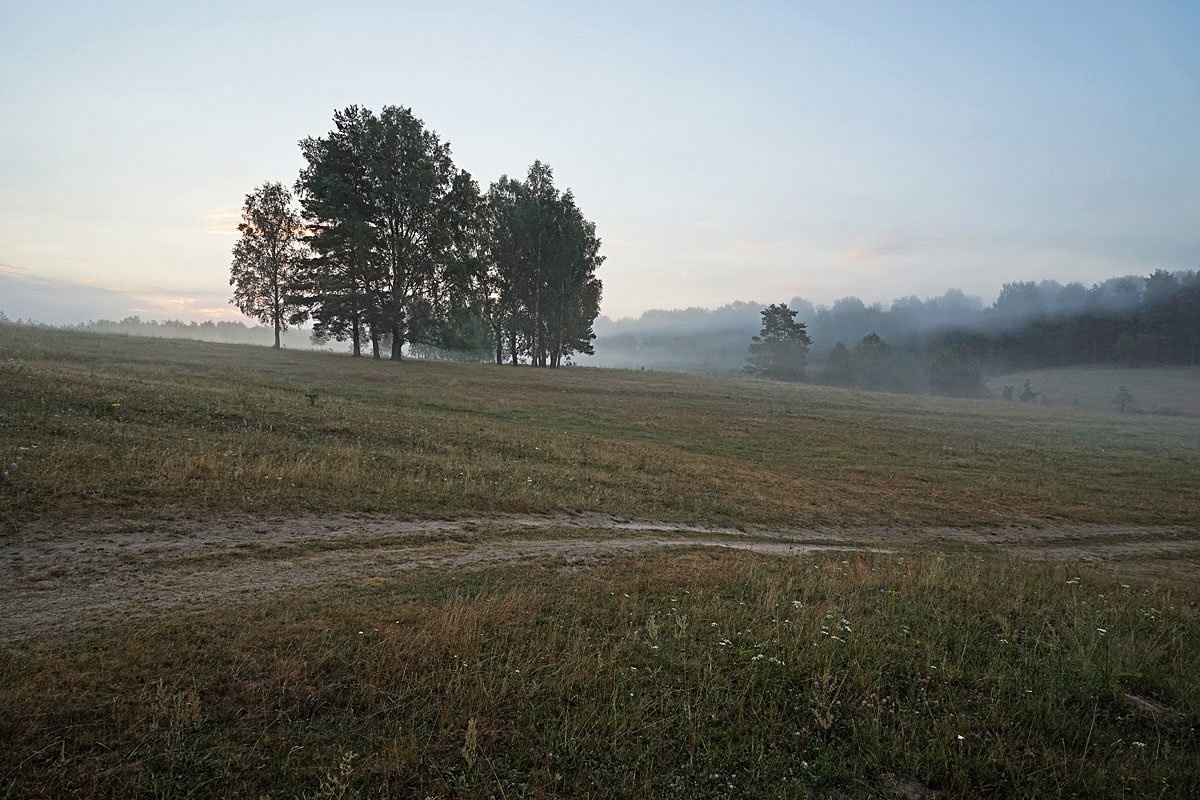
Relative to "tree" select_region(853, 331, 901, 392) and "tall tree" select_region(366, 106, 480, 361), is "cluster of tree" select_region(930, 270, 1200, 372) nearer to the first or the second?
"tree" select_region(853, 331, 901, 392)

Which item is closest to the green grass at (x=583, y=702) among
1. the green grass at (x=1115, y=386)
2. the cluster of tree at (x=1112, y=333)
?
the green grass at (x=1115, y=386)

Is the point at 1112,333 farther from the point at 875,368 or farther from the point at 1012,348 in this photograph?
the point at 875,368

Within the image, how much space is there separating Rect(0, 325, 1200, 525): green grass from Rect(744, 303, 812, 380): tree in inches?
3268

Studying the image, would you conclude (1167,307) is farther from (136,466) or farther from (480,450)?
(136,466)

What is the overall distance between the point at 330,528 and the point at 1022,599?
11626 millimetres

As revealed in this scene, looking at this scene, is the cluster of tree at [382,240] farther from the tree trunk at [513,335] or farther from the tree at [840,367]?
the tree at [840,367]

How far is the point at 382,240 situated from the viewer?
51.1 metres

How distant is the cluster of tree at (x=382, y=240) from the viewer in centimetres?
5012

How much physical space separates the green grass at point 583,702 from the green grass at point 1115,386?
11109 centimetres

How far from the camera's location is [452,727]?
4.95m

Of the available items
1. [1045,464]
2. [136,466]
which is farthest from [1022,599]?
[1045,464]

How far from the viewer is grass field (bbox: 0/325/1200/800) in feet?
15.3

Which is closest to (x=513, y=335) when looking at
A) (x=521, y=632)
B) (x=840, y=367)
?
(x=521, y=632)

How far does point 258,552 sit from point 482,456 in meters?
10.2
